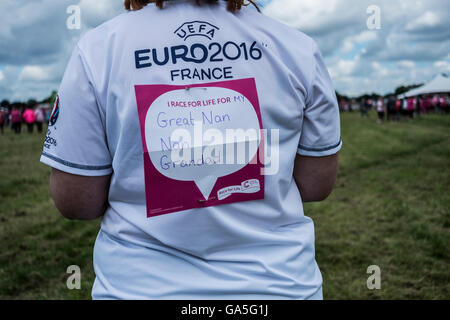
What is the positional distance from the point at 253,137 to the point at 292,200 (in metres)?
0.27

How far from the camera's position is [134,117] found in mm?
1090

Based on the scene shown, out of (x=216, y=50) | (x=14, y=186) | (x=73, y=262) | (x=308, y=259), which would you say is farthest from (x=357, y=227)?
(x=14, y=186)

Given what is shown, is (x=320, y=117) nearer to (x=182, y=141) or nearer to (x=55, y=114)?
(x=182, y=141)

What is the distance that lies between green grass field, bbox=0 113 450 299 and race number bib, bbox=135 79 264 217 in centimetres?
271

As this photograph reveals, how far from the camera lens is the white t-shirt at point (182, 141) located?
1.10 m

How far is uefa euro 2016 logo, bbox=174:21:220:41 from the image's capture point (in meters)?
1.14

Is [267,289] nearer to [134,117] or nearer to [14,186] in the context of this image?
[134,117]

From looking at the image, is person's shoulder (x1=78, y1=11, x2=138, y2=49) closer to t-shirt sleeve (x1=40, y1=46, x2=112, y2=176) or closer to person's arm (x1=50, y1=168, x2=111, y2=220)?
t-shirt sleeve (x1=40, y1=46, x2=112, y2=176)

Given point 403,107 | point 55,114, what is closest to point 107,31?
Result: point 55,114

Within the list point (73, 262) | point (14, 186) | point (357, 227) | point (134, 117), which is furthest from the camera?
point (14, 186)

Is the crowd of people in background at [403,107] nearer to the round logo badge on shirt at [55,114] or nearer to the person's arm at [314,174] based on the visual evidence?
the person's arm at [314,174]

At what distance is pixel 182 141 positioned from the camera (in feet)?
3.67

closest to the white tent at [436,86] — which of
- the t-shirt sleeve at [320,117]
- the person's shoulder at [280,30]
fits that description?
the t-shirt sleeve at [320,117]

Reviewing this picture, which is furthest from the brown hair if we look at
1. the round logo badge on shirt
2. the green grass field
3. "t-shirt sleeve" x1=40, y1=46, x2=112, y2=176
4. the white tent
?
the white tent
